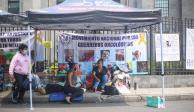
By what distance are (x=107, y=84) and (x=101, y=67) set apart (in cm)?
78

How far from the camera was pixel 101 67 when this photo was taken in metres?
18.5

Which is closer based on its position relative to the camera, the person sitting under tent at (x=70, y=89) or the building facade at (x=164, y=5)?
the person sitting under tent at (x=70, y=89)

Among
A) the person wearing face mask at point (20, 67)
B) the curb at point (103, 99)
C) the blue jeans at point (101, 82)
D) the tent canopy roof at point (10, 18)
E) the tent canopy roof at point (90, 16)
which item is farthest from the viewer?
the blue jeans at point (101, 82)

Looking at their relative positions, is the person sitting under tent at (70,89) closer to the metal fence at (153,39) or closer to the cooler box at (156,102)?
the cooler box at (156,102)

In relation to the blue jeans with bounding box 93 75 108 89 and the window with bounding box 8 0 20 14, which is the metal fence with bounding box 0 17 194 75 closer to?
the blue jeans with bounding box 93 75 108 89

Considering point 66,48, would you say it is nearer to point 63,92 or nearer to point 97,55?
point 97,55

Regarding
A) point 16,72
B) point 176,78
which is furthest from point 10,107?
point 176,78

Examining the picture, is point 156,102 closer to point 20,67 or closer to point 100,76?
point 100,76

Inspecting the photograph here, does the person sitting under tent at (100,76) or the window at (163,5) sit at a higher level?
the window at (163,5)

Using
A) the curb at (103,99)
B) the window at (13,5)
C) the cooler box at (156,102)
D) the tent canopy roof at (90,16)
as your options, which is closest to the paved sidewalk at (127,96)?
the curb at (103,99)


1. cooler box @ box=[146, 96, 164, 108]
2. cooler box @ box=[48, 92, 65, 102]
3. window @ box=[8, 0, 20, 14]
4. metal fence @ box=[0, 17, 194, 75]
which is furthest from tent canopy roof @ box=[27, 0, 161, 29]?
window @ box=[8, 0, 20, 14]

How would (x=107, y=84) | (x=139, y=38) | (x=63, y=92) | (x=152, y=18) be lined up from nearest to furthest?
(x=152, y=18) → (x=63, y=92) → (x=107, y=84) → (x=139, y=38)

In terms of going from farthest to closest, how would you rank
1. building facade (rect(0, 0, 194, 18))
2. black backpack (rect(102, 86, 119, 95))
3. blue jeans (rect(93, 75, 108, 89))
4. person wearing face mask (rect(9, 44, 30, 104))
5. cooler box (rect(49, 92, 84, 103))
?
building facade (rect(0, 0, 194, 18)) → blue jeans (rect(93, 75, 108, 89)) → black backpack (rect(102, 86, 119, 95)) → cooler box (rect(49, 92, 84, 103)) → person wearing face mask (rect(9, 44, 30, 104))

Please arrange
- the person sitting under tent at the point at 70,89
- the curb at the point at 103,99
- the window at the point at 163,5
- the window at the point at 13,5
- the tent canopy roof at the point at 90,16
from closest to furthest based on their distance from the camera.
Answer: the tent canopy roof at the point at 90,16 < the person sitting under tent at the point at 70,89 < the curb at the point at 103,99 < the window at the point at 163,5 < the window at the point at 13,5
